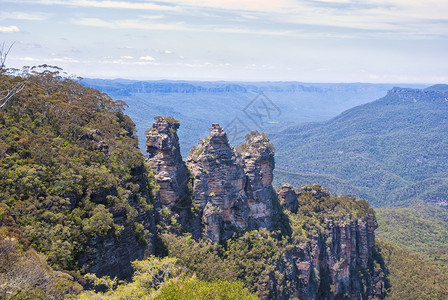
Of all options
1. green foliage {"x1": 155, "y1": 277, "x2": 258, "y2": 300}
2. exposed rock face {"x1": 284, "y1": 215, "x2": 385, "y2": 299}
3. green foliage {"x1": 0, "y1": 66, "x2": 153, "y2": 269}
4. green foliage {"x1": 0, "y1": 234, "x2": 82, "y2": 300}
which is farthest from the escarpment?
green foliage {"x1": 0, "y1": 234, "x2": 82, "y2": 300}

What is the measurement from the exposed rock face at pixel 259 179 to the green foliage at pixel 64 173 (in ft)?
50.2

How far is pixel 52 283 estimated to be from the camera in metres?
16.9

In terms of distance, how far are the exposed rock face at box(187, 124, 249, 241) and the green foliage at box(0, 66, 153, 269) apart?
7185 mm

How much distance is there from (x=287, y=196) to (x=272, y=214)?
794 cm

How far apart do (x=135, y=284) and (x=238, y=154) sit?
1117 inches

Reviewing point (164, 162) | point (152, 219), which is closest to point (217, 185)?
point (164, 162)

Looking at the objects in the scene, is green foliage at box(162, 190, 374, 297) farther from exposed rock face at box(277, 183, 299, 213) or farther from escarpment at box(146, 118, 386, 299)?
exposed rock face at box(277, 183, 299, 213)

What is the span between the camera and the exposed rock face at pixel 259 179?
46.3 metres

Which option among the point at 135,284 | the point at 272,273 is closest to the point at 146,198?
the point at 135,284

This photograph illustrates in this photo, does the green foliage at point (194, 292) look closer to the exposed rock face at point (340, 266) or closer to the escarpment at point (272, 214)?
the escarpment at point (272, 214)

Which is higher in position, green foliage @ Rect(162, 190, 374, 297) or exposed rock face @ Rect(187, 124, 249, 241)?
exposed rock face @ Rect(187, 124, 249, 241)

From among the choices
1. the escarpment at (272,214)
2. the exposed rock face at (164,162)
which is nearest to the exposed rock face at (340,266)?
the escarpment at (272,214)

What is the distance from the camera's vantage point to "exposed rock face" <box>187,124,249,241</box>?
4009 centimetres

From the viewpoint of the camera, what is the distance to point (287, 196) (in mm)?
56375
